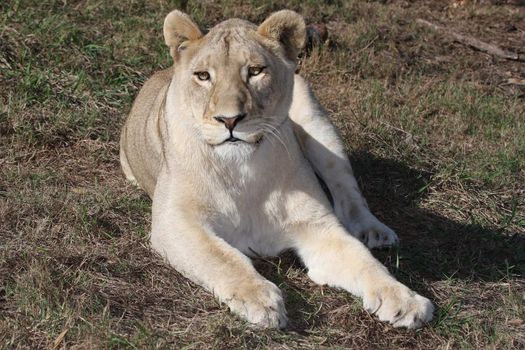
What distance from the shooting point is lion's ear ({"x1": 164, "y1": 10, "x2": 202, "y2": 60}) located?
157 inches

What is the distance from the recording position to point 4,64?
5.86m

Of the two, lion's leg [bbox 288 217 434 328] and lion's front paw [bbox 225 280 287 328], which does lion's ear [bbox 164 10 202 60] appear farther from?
lion's front paw [bbox 225 280 287 328]

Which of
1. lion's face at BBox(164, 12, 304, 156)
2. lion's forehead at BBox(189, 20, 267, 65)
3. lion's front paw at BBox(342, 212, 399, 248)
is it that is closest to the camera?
lion's face at BBox(164, 12, 304, 156)

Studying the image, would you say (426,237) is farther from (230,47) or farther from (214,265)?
(230,47)

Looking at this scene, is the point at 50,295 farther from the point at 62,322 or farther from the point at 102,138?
the point at 102,138

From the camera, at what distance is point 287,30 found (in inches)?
159

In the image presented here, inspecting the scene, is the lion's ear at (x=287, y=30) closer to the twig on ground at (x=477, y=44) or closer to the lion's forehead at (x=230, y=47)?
the lion's forehead at (x=230, y=47)

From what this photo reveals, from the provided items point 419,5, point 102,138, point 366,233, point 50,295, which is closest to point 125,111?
point 102,138

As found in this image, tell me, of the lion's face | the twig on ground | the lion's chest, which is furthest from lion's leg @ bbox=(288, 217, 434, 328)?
the twig on ground

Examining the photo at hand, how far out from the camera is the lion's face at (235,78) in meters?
3.64

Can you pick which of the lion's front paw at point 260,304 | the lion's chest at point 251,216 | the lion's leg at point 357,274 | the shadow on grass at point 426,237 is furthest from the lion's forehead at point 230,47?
the shadow on grass at point 426,237

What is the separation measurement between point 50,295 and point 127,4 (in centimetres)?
362

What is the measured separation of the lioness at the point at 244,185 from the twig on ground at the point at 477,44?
10.5ft

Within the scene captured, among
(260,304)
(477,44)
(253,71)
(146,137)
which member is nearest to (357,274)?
(260,304)
